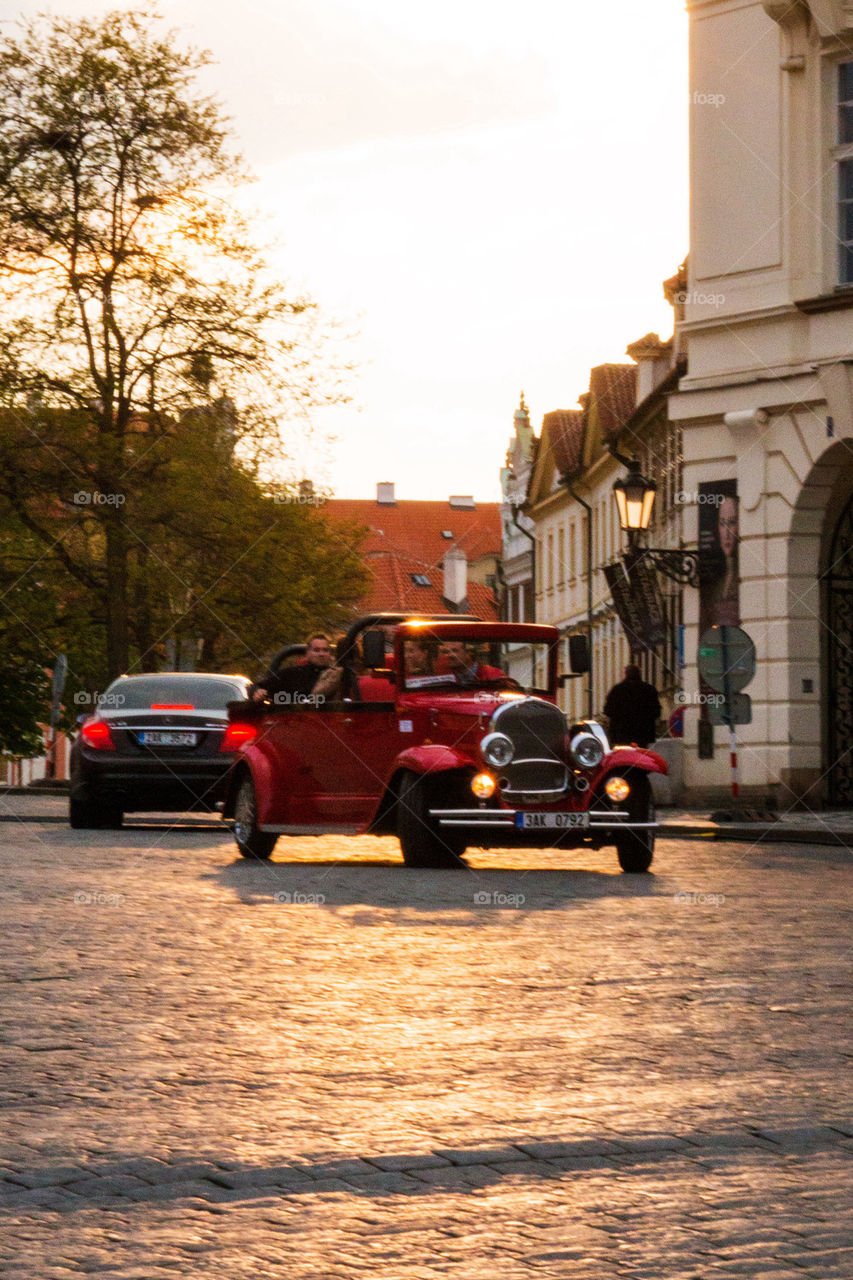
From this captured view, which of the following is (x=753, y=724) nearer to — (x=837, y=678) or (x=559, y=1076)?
(x=837, y=678)

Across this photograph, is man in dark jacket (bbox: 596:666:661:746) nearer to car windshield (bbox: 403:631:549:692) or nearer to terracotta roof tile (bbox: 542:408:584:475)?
car windshield (bbox: 403:631:549:692)

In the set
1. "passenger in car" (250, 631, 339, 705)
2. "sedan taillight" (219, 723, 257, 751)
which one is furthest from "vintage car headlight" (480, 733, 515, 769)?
"sedan taillight" (219, 723, 257, 751)

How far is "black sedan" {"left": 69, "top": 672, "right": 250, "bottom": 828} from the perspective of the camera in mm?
21484

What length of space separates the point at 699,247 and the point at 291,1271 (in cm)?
2514

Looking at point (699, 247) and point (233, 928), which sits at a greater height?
point (699, 247)

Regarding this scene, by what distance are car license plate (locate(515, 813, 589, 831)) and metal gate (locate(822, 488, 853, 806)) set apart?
39.3ft

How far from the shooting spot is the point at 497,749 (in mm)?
16328

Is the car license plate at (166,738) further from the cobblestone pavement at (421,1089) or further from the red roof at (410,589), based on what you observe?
the red roof at (410,589)

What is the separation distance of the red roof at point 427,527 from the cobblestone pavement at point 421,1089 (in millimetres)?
103032

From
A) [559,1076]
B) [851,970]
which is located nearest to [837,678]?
[851,970]

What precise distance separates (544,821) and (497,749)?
0.66 metres

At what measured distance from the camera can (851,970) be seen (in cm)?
991

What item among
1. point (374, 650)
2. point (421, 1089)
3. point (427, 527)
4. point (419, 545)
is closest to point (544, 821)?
point (374, 650)

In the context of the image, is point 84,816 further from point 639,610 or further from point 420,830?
point 639,610
